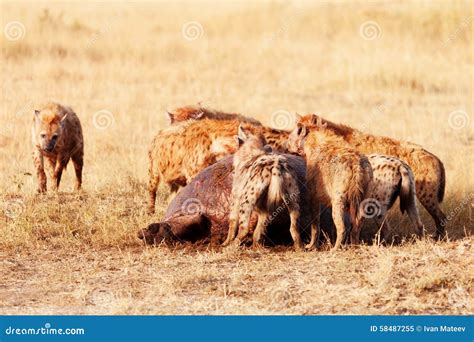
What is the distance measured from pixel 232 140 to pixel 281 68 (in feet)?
34.7

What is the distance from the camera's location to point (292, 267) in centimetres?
756

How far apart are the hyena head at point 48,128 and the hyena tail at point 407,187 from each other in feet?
13.5

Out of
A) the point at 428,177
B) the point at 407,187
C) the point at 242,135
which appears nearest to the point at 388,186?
the point at 407,187

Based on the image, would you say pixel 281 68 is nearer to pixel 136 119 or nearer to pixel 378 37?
pixel 378 37

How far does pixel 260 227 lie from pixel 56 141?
11.8ft

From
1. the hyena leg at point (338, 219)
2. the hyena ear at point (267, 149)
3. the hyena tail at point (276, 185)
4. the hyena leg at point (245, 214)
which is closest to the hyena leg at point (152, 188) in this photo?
the hyena ear at point (267, 149)

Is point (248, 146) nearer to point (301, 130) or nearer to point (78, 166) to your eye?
point (301, 130)

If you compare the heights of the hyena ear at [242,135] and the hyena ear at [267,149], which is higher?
the hyena ear at [242,135]

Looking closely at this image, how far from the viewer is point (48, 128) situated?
1066 cm

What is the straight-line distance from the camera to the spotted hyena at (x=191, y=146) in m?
9.00

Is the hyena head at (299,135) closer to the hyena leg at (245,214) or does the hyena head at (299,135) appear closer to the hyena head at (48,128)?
the hyena leg at (245,214)

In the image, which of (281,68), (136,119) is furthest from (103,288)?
(281,68)

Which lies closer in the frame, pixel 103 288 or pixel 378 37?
pixel 103 288

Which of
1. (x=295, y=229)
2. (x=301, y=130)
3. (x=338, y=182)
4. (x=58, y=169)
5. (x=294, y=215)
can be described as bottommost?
(x=295, y=229)
